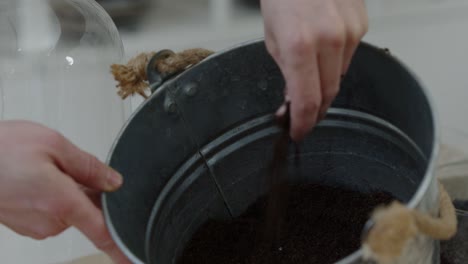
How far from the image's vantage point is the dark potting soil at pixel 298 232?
498 mm

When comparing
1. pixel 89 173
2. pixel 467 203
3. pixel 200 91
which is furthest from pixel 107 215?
pixel 467 203

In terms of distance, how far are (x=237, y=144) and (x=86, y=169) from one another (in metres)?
0.18

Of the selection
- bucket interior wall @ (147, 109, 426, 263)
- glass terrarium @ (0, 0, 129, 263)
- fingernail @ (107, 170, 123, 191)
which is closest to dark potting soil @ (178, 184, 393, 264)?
bucket interior wall @ (147, 109, 426, 263)

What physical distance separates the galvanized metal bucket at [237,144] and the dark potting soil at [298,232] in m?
0.01

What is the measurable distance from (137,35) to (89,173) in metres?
0.73

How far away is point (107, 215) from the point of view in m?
0.40

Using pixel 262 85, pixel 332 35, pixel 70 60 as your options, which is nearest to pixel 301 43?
pixel 332 35

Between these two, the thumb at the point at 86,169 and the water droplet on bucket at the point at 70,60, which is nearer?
the thumb at the point at 86,169

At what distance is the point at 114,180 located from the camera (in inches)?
16.3

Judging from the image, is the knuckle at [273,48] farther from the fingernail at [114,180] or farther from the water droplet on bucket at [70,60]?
the water droplet on bucket at [70,60]

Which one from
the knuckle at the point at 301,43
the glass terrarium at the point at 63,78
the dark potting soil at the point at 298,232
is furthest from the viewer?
the glass terrarium at the point at 63,78

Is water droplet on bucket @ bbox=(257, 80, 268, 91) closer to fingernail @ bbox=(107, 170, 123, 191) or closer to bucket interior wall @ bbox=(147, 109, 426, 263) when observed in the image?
bucket interior wall @ bbox=(147, 109, 426, 263)

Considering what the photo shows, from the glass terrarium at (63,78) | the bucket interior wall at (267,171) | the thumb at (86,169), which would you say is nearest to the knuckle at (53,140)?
the thumb at (86,169)

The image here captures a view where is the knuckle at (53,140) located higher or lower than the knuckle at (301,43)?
lower
